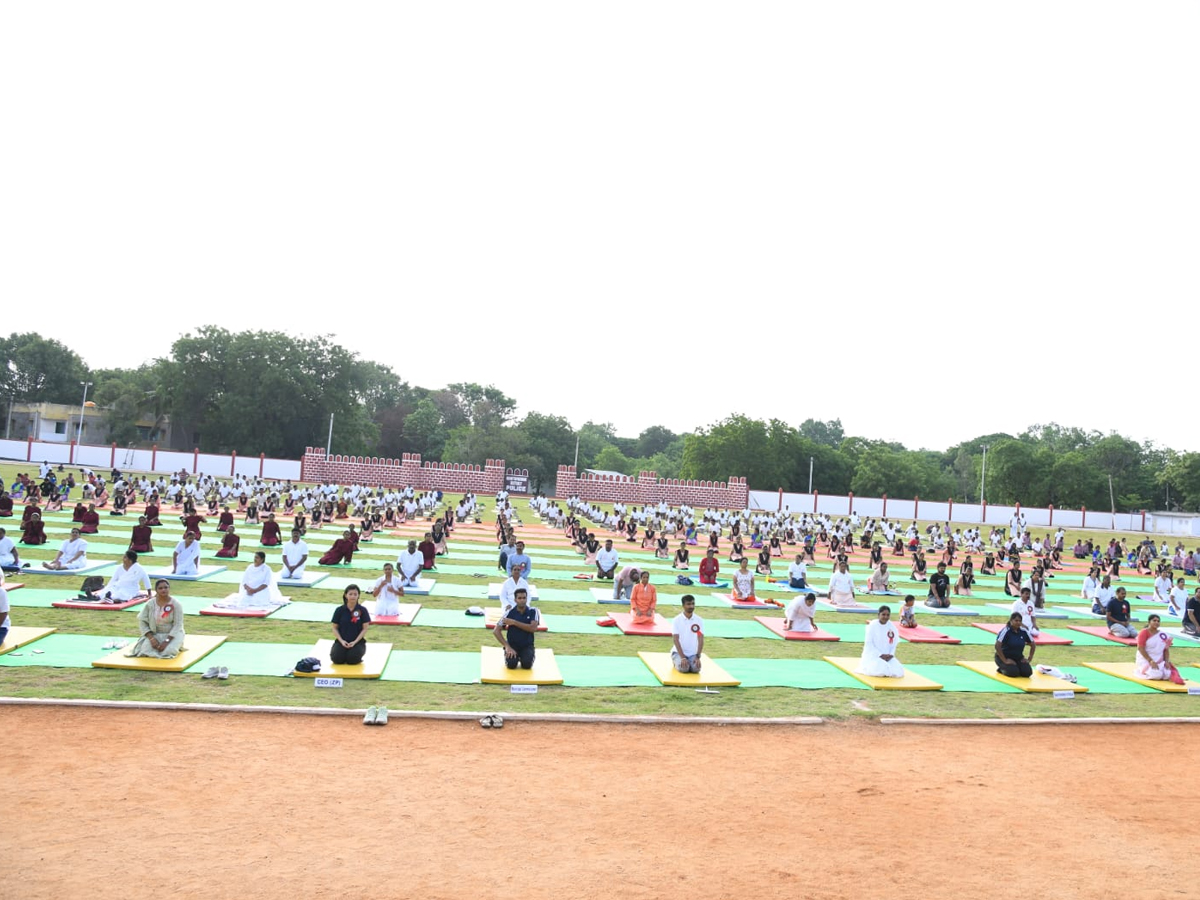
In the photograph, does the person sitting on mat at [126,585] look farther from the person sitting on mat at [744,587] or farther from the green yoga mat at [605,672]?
the person sitting on mat at [744,587]

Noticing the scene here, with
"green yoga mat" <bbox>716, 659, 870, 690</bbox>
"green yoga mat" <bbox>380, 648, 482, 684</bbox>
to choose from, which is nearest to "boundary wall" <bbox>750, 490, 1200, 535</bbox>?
"green yoga mat" <bbox>716, 659, 870, 690</bbox>

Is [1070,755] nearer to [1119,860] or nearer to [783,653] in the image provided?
[1119,860]

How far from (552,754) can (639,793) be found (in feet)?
3.39

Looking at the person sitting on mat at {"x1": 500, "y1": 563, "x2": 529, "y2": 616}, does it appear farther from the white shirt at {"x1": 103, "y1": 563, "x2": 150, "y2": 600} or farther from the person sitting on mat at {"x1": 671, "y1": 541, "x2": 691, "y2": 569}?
the person sitting on mat at {"x1": 671, "y1": 541, "x2": 691, "y2": 569}

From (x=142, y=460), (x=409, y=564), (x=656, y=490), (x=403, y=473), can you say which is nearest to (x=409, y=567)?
(x=409, y=564)

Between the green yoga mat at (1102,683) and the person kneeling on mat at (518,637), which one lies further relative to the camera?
the green yoga mat at (1102,683)

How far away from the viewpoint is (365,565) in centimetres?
1891

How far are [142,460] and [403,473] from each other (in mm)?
15981

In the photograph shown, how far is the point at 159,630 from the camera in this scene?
375 inches

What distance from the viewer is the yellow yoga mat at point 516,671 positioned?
376 inches

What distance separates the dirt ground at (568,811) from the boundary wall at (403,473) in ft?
154

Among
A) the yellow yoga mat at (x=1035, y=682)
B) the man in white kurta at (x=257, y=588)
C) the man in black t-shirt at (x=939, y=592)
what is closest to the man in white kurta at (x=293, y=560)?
the man in white kurta at (x=257, y=588)

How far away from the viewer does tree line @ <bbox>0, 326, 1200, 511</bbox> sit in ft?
210

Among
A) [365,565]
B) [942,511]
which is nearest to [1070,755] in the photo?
[365,565]
